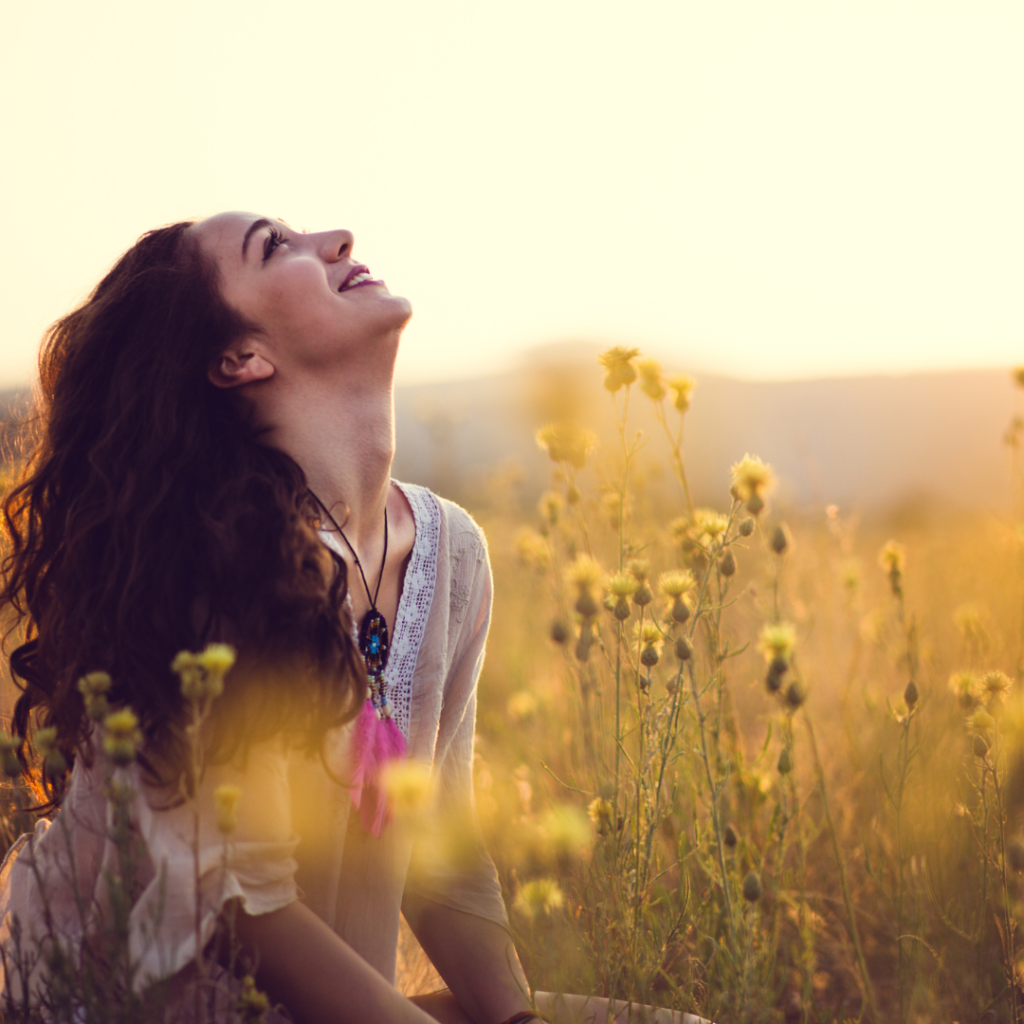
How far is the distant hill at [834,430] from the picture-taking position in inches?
225

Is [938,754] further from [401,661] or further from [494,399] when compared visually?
[494,399]

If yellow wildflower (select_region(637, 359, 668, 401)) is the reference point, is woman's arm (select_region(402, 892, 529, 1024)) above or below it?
below

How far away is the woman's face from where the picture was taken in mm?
1408

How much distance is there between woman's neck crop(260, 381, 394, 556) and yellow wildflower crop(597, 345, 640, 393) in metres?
0.40

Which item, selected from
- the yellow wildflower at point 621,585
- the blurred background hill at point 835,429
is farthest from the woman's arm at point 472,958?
the blurred background hill at point 835,429

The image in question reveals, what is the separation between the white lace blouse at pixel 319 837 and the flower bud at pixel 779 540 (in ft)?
1.87

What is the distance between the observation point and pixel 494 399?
11914 millimetres

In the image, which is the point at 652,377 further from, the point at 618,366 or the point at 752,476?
the point at 752,476

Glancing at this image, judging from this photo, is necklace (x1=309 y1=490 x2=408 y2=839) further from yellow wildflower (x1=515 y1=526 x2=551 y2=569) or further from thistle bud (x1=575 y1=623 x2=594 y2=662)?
yellow wildflower (x1=515 y1=526 x2=551 y2=569)

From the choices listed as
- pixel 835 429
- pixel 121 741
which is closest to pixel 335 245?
pixel 121 741

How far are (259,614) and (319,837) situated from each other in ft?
1.38

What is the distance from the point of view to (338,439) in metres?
1.42

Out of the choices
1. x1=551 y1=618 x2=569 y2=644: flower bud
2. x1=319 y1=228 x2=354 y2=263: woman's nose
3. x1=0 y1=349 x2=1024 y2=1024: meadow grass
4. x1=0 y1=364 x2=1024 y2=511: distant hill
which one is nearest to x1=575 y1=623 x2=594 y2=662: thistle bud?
x1=0 y1=349 x2=1024 y2=1024: meadow grass

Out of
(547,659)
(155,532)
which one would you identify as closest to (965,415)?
(547,659)
